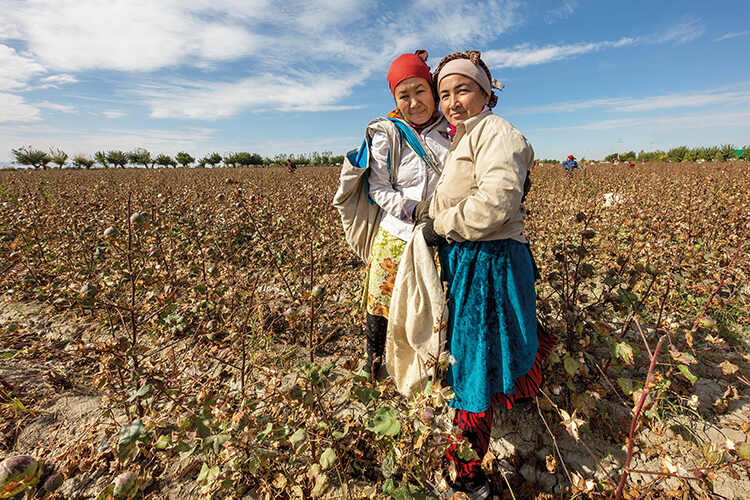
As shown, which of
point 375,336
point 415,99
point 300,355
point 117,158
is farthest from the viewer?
point 117,158

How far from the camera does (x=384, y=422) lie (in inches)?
50.1

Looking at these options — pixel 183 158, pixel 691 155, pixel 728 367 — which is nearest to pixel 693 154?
pixel 691 155

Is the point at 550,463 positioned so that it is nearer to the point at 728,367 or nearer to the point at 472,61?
the point at 728,367

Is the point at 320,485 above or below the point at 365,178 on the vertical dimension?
below

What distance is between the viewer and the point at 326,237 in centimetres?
438

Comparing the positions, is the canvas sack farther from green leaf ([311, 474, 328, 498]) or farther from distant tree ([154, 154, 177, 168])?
distant tree ([154, 154, 177, 168])

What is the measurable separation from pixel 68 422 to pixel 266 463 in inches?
61.6

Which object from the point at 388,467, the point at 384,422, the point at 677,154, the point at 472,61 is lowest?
the point at 388,467

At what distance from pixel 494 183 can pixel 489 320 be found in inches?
25.5

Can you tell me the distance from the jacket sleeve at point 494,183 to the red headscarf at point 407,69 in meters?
0.61

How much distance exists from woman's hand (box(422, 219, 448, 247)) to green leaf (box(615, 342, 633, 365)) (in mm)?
1073

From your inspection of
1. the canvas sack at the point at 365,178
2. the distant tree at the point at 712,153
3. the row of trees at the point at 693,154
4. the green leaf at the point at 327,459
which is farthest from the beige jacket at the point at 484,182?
the distant tree at the point at 712,153

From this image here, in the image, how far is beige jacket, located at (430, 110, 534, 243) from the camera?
123cm

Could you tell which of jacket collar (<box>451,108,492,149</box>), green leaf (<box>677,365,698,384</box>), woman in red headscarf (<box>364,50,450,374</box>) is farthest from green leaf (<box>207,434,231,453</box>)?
green leaf (<box>677,365,698,384</box>)
